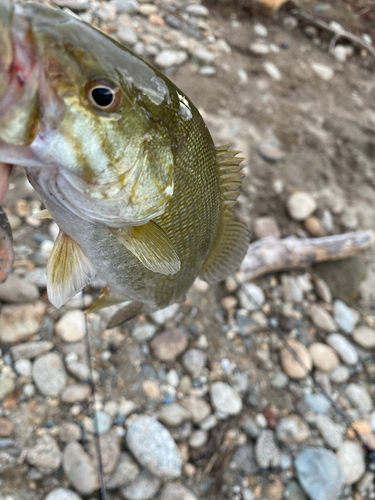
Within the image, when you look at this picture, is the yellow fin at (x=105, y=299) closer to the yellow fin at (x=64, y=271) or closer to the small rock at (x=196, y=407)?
the yellow fin at (x=64, y=271)

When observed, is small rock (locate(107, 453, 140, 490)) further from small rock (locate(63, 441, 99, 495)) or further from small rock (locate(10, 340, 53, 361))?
small rock (locate(10, 340, 53, 361))

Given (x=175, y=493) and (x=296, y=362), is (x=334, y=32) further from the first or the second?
(x=175, y=493)

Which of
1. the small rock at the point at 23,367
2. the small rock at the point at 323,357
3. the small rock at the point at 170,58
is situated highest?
the small rock at the point at 170,58

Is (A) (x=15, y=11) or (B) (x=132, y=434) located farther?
(B) (x=132, y=434)

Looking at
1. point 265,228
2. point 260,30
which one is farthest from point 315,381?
point 260,30

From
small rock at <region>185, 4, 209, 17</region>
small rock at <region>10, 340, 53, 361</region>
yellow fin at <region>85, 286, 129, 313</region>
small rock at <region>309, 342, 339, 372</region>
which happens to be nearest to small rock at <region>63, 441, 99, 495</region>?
small rock at <region>10, 340, 53, 361</region>

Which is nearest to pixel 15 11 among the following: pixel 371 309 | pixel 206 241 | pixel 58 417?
pixel 206 241

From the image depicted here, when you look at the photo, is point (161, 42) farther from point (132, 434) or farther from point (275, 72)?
point (132, 434)

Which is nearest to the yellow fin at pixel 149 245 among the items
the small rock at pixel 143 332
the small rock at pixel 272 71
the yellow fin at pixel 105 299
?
the yellow fin at pixel 105 299
